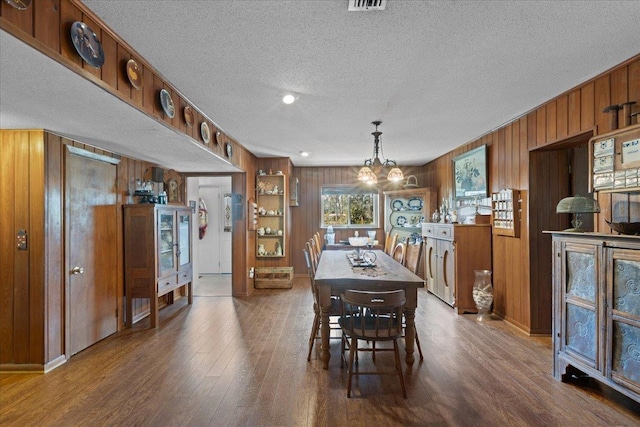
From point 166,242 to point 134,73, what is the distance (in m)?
2.71

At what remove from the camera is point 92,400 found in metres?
2.44

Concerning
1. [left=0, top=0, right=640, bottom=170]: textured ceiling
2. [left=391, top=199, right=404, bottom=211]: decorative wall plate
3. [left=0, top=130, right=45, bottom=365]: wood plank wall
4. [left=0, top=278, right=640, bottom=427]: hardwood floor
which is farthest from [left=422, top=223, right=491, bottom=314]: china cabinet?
[left=0, top=130, right=45, bottom=365]: wood plank wall

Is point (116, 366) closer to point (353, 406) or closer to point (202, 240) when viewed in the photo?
point (353, 406)

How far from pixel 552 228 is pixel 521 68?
2.04 meters

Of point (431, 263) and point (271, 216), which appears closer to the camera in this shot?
point (431, 263)

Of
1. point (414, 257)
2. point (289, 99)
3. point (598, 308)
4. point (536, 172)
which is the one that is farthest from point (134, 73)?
point (536, 172)

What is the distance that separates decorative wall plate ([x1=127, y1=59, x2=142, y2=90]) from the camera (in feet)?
7.23

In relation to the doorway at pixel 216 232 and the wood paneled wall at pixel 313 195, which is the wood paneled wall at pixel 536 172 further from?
the doorway at pixel 216 232

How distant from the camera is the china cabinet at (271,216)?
6312 millimetres

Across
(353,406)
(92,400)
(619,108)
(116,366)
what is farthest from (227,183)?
(619,108)

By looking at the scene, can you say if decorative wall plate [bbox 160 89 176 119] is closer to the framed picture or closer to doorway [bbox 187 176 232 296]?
the framed picture

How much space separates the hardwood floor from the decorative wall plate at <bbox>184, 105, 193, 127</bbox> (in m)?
2.33

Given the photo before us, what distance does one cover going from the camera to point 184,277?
4.91m

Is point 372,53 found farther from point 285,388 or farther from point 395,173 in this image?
point 285,388
